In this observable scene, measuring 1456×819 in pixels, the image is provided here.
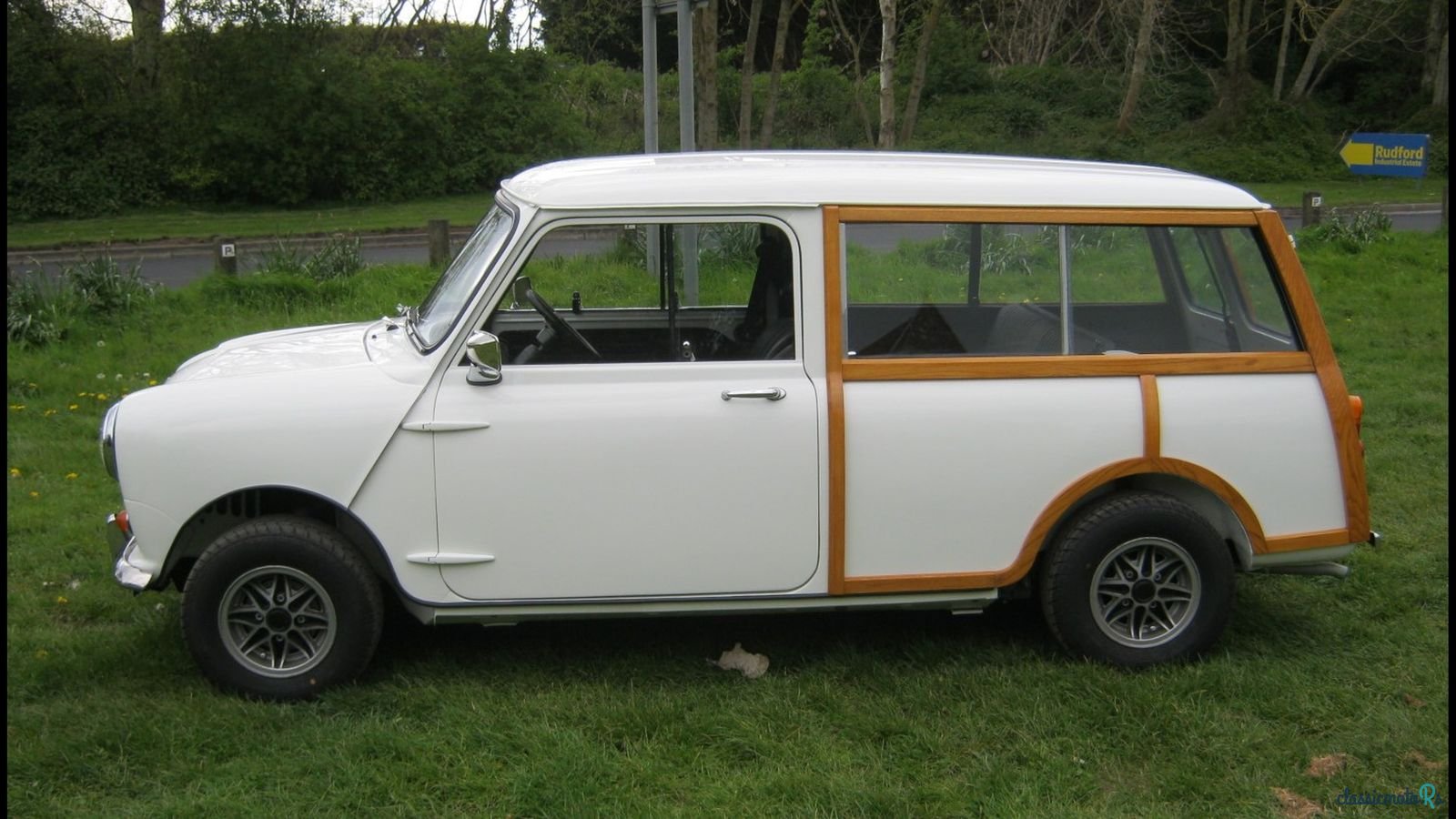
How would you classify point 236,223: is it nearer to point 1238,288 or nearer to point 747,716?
point 747,716

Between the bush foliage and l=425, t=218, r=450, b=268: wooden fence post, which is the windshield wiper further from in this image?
the bush foliage

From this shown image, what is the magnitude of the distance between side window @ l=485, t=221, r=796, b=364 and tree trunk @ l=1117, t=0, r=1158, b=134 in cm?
2155

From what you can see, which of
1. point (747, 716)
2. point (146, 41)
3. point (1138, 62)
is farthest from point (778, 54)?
point (747, 716)

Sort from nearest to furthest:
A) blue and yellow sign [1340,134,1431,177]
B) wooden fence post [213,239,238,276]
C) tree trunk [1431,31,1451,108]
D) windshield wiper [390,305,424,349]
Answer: windshield wiper [390,305,424,349], wooden fence post [213,239,238,276], blue and yellow sign [1340,134,1431,177], tree trunk [1431,31,1451,108]

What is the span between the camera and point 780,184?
4.70m

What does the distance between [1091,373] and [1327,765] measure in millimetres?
1470

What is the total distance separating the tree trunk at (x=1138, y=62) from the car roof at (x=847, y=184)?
21.5 metres

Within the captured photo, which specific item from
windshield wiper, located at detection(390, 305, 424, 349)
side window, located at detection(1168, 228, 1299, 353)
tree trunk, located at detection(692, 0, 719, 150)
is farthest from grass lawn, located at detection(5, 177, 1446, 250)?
side window, located at detection(1168, 228, 1299, 353)

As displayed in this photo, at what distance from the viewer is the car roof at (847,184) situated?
4660 mm

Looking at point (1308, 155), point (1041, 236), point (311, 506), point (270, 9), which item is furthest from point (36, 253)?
point (1308, 155)

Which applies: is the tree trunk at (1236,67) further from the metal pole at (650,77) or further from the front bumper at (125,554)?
the front bumper at (125,554)

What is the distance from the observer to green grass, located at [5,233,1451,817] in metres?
4.10

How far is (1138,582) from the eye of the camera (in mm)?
4902

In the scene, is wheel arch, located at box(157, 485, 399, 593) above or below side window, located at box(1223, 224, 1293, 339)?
below
